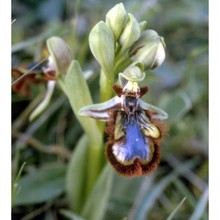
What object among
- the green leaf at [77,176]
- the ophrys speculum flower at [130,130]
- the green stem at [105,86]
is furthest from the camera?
the green leaf at [77,176]

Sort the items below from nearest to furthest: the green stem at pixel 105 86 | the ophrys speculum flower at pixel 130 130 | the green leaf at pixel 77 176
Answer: the ophrys speculum flower at pixel 130 130 → the green stem at pixel 105 86 → the green leaf at pixel 77 176

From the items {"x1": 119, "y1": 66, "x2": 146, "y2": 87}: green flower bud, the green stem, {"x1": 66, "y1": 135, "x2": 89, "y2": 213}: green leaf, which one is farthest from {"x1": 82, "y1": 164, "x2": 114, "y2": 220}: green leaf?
{"x1": 119, "y1": 66, "x2": 146, "y2": 87}: green flower bud

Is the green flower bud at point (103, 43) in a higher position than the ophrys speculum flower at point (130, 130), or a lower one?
higher

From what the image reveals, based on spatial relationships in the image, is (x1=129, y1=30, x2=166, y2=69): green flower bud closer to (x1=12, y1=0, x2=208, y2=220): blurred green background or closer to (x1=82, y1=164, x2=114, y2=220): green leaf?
(x1=12, y1=0, x2=208, y2=220): blurred green background

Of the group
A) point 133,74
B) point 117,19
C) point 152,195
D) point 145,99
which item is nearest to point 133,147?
point 133,74

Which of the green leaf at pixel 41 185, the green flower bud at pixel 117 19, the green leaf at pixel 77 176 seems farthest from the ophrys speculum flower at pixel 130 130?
the green leaf at pixel 41 185

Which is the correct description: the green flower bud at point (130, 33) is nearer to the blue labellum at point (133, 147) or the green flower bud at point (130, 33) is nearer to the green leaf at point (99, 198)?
the blue labellum at point (133, 147)

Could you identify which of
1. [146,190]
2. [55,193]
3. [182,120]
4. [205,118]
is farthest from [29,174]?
[205,118]
